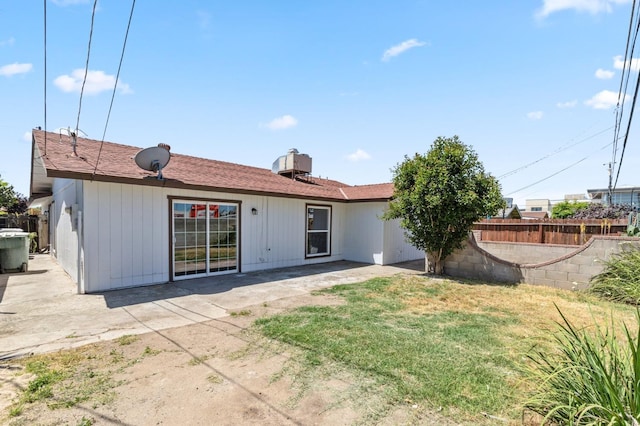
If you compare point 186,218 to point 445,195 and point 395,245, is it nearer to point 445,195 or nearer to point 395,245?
point 445,195

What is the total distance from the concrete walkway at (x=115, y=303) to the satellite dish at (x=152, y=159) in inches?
115

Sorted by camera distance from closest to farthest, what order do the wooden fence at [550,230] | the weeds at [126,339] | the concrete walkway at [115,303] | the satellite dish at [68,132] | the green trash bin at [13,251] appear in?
the weeds at [126,339], the concrete walkway at [115,303], the satellite dish at [68,132], the green trash bin at [13,251], the wooden fence at [550,230]

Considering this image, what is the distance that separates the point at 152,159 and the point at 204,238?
2.50 m

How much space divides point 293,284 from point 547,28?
9.04m

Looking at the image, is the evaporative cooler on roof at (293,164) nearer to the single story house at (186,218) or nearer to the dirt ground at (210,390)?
the single story house at (186,218)

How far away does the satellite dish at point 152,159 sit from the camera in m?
7.52

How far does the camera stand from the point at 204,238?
8.83m

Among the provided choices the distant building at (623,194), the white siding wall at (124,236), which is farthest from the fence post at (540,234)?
the distant building at (623,194)

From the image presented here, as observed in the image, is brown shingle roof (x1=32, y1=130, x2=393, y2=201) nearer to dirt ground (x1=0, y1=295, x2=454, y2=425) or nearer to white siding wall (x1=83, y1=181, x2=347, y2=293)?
white siding wall (x1=83, y1=181, x2=347, y2=293)

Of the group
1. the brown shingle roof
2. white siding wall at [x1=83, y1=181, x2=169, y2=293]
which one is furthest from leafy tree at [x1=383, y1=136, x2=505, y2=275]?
white siding wall at [x1=83, y1=181, x2=169, y2=293]

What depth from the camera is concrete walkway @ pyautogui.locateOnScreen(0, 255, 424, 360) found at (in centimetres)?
457

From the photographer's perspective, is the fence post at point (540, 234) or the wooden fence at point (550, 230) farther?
the fence post at point (540, 234)

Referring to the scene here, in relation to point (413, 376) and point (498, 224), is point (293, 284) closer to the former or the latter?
point (413, 376)

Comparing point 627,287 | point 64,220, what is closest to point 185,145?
point 64,220
